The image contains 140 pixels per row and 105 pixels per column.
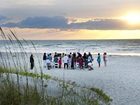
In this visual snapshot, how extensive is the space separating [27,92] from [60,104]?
709 mm

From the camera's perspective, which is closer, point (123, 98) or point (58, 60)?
point (123, 98)

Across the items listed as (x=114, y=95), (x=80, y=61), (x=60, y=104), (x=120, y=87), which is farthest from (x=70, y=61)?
(x=60, y=104)

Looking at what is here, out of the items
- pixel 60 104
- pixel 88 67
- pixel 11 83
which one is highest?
pixel 11 83

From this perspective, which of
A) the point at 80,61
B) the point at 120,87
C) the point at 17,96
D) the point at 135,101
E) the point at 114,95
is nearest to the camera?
the point at 17,96

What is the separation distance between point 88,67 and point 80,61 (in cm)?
87

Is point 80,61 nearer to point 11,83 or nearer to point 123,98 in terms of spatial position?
point 123,98

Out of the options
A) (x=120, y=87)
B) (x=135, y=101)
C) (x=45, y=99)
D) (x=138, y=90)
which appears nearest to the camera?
(x=45, y=99)

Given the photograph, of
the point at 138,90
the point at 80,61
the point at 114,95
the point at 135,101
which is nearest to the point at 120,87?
the point at 138,90

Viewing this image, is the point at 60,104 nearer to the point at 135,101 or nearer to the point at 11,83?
the point at 11,83

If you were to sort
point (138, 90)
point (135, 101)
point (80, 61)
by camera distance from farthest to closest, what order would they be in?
point (80, 61) < point (138, 90) < point (135, 101)

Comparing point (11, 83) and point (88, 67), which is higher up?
point (11, 83)

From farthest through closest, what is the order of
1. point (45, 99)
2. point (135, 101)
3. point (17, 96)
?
1. point (135, 101)
2. point (45, 99)
3. point (17, 96)

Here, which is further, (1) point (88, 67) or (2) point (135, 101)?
(1) point (88, 67)

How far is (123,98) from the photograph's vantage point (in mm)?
16703
